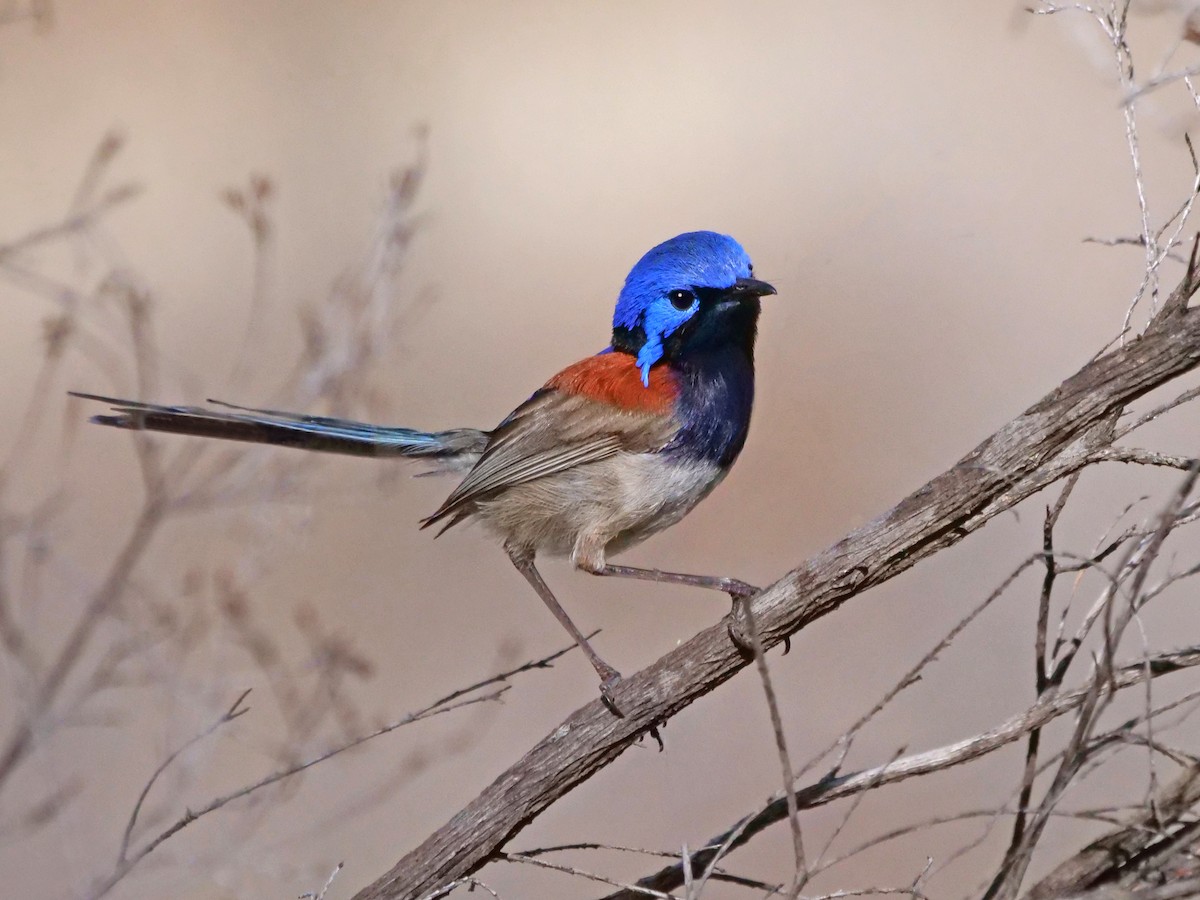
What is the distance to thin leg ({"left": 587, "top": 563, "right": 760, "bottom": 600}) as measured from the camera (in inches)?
129

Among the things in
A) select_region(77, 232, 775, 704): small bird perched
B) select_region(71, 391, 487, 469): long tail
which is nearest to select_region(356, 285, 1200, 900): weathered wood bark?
select_region(77, 232, 775, 704): small bird perched

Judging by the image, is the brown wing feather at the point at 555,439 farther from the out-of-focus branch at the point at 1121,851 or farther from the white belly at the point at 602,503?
the out-of-focus branch at the point at 1121,851

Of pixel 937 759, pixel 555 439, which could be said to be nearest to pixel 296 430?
pixel 555 439

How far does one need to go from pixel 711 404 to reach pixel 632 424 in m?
0.25

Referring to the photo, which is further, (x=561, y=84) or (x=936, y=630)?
(x=561, y=84)

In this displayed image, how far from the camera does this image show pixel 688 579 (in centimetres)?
367

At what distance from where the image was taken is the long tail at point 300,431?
3.66 meters

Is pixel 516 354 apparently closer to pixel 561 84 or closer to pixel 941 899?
pixel 561 84

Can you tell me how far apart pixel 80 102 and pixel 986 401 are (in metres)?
6.44

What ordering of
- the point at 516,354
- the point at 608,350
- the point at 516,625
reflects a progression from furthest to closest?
the point at 516,354 < the point at 516,625 < the point at 608,350

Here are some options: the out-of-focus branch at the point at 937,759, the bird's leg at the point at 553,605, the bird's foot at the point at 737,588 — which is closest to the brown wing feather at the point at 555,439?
the bird's leg at the point at 553,605

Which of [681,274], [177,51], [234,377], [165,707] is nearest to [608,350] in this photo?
[681,274]

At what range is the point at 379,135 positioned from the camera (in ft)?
31.9

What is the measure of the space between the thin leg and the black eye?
32.6 inches
